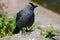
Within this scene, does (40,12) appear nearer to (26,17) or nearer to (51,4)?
(51,4)

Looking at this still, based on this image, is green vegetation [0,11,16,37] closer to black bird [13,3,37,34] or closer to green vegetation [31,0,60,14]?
black bird [13,3,37,34]

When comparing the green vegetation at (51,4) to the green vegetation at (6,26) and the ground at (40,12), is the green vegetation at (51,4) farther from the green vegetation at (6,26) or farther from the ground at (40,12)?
the green vegetation at (6,26)

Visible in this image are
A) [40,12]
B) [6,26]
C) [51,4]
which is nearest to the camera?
[6,26]

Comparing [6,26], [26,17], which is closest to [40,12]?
[6,26]

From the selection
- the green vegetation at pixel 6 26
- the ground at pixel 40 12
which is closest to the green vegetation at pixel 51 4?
the ground at pixel 40 12

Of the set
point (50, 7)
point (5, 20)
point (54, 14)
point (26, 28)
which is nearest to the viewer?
point (26, 28)

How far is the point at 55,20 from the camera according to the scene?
43.0 ft

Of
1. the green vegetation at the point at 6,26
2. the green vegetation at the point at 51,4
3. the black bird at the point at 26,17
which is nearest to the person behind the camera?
the black bird at the point at 26,17

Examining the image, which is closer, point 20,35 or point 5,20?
point 20,35

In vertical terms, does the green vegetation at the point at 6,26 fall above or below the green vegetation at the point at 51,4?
below

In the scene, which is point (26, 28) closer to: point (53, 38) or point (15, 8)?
point (53, 38)

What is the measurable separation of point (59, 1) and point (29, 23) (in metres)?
8.77

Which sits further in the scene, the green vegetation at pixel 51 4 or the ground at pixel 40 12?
the green vegetation at pixel 51 4

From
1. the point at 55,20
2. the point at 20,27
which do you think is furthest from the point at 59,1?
the point at 20,27
